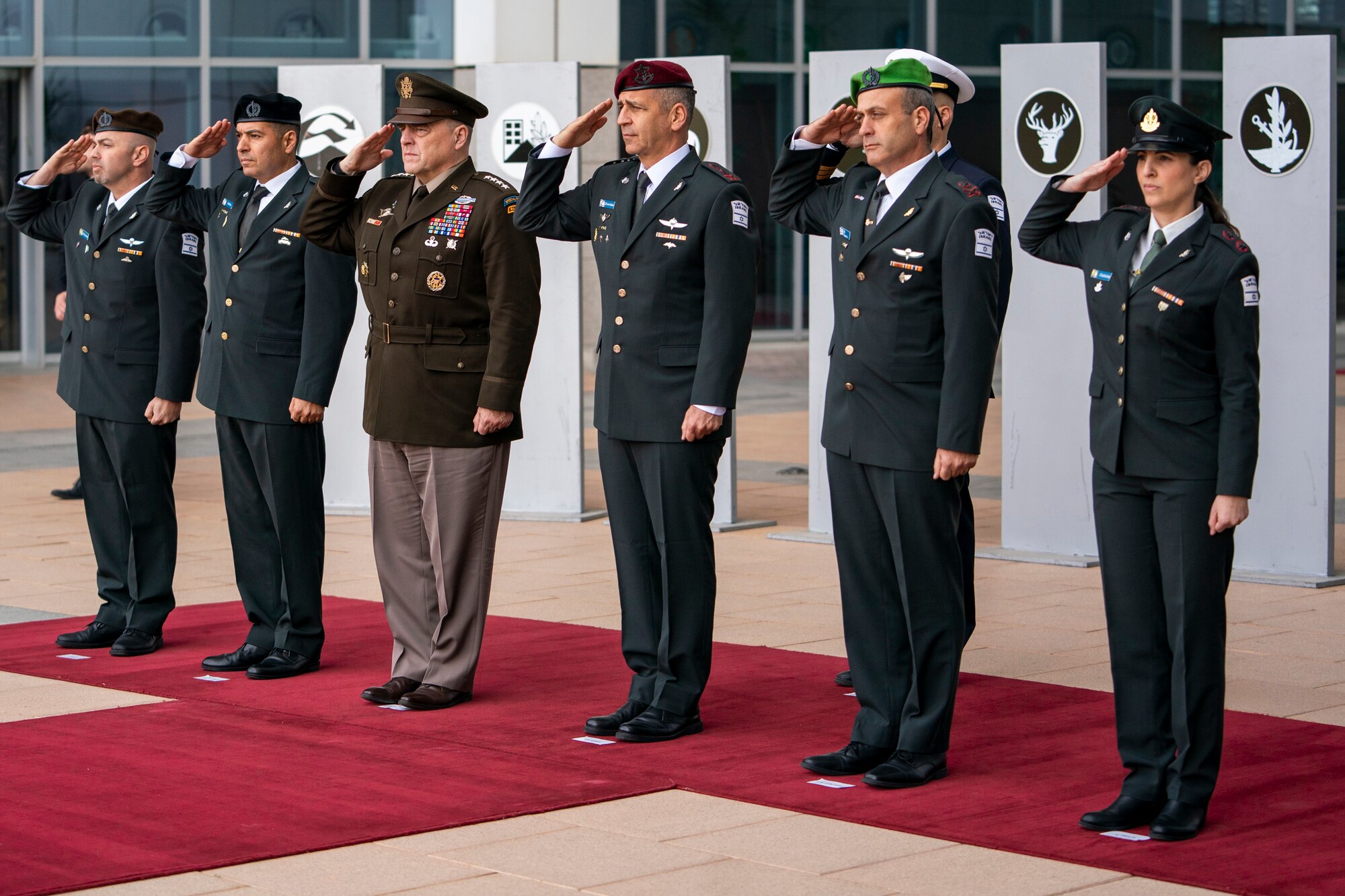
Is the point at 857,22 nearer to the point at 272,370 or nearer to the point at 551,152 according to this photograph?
the point at 272,370

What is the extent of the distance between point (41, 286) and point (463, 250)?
15.9 m

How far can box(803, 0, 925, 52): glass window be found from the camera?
21609mm

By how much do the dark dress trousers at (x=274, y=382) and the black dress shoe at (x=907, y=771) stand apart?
2278 millimetres

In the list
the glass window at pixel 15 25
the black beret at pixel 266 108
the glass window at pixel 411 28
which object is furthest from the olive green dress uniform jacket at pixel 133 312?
the glass window at pixel 15 25

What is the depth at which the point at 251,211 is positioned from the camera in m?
6.23

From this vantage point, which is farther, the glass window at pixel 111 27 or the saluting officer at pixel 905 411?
the glass window at pixel 111 27

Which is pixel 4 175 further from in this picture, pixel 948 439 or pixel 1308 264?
pixel 948 439

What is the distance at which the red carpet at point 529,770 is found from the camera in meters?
4.16

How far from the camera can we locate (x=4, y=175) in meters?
20.1

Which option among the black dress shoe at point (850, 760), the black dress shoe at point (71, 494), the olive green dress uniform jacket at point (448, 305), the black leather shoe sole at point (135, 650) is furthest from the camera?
the black dress shoe at point (71, 494)

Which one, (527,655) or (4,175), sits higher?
(4,175)

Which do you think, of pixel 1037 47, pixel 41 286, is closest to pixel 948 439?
pixel 1037 47

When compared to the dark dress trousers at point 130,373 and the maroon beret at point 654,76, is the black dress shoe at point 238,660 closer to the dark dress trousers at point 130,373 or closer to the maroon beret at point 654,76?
the dark dress trousers at point 130,373

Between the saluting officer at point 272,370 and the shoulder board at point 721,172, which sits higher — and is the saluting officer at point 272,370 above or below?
below
